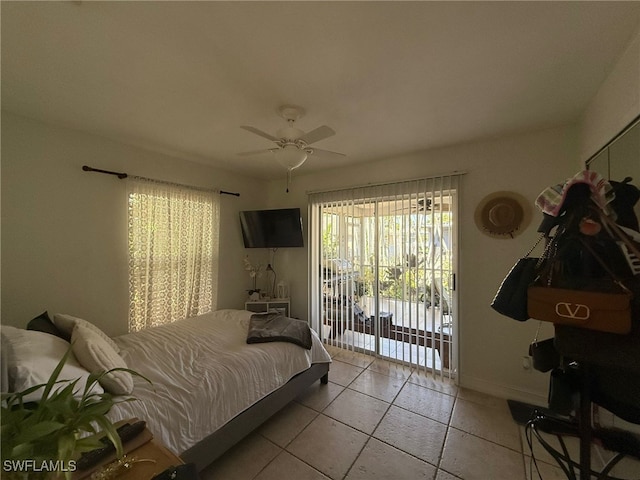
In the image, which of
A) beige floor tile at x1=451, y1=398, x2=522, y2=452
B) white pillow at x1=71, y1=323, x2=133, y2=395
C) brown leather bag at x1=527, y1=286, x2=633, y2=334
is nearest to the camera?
brown leather bag at x1=527, y1=286, x2=633, y2=334

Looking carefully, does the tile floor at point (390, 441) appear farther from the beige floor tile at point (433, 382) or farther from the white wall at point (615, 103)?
the white wall at point (615, 103)

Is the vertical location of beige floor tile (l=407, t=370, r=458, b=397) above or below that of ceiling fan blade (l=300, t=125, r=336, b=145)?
below

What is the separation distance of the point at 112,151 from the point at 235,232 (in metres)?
1.65

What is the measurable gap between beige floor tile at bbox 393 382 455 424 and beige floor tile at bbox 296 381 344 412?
578 mm

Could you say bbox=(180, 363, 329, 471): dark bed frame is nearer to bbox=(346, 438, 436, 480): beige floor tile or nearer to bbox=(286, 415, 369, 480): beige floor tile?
bbox=(286, 415, 369, 480): beige floor tile

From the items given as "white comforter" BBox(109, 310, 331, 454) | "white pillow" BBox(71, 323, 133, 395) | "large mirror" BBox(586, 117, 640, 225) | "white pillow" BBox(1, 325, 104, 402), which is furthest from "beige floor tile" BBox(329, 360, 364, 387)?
"large mirror" BBox(586, 117, 640, 225)

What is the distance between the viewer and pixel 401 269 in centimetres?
292

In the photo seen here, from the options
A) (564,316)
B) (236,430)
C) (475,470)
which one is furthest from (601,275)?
(236,430)

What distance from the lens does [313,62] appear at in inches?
54.6

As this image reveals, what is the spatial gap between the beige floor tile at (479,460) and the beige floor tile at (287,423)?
1.03 m

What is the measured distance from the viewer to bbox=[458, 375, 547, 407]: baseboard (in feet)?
7.34

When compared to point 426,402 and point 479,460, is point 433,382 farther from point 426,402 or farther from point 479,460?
point 479,460

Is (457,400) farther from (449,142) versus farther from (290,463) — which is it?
(449,142)

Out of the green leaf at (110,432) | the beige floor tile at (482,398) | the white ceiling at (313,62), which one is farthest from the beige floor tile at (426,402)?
the white ceiling at (313,62)
